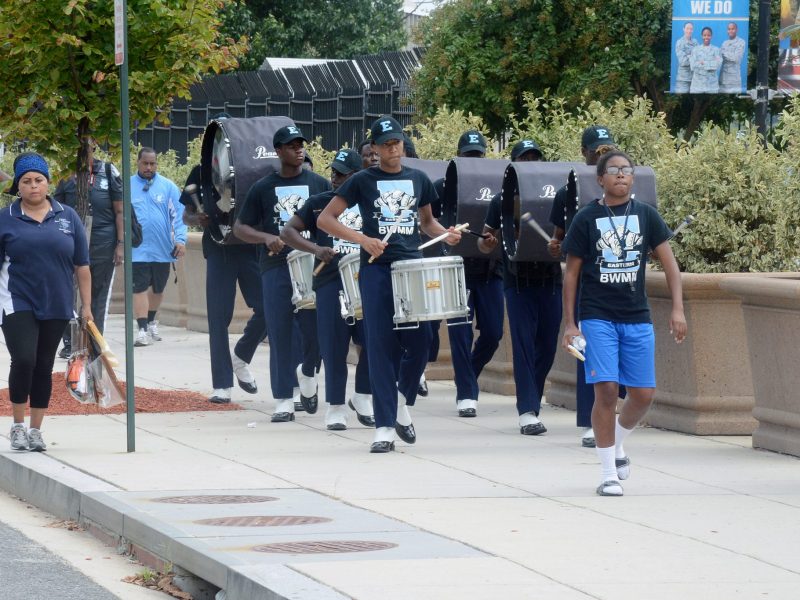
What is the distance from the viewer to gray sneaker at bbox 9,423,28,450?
10.3 m

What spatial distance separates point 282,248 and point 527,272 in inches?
67.6

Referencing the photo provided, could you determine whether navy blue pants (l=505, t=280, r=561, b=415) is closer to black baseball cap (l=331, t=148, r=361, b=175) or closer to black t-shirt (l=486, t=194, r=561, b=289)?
black t-shirt (l=486, t=194, r=561, b=289)

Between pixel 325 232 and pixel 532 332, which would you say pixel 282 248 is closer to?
pixel 325 232

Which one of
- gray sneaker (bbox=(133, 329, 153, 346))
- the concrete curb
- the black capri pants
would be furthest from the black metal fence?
the concrete curb

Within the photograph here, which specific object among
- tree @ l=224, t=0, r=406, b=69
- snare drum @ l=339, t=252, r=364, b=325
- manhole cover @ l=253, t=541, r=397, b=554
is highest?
tree @ l=224, t=0, r=406, b=69

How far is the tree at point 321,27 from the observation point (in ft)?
168

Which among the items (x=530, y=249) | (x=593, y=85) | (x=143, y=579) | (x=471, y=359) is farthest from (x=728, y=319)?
(x=593, y=85)

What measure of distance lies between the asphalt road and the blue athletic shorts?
2882mm

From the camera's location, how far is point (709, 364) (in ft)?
36.3

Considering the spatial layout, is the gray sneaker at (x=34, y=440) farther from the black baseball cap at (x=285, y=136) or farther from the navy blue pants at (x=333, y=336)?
the black baseball cap at (x=285, y=136)

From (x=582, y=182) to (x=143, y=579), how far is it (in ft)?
13.4

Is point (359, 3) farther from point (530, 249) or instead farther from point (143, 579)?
point (143, 579)

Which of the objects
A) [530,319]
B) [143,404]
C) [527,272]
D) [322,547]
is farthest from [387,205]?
[143,404]

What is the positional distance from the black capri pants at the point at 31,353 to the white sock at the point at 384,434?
2074mm
